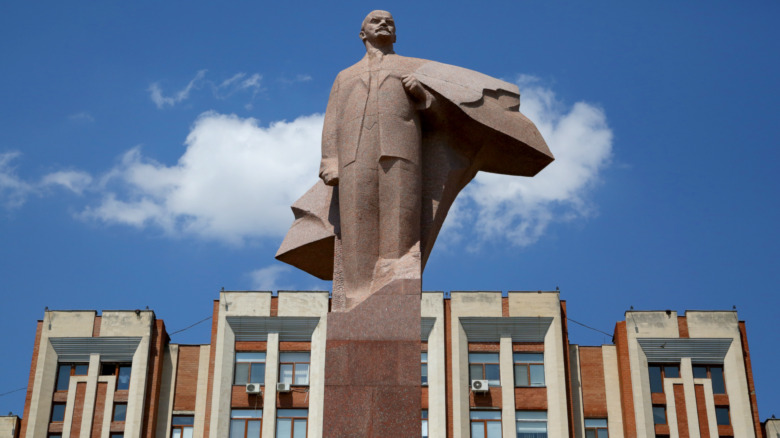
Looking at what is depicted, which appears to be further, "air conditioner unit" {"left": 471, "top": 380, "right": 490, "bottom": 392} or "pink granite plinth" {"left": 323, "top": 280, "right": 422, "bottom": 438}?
"air conditioner unit" {"left": 471, "top": 380, "right": 490, "bottom": 392}

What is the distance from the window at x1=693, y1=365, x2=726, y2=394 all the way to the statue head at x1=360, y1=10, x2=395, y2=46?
31.2m

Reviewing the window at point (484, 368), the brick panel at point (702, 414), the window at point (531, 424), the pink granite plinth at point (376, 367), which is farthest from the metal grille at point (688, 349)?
the pink granite plinth at point (376, 367)

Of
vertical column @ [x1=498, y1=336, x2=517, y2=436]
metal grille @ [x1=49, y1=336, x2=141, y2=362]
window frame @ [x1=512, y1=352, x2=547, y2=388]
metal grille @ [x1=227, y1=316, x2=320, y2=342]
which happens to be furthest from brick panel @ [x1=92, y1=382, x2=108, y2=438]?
window frame @ [x1=512, y1=352, x2=547, y2=388]

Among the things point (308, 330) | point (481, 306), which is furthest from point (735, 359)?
point (308, 330)

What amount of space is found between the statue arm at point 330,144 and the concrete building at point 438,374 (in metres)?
27.8

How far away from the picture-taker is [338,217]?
10.5m

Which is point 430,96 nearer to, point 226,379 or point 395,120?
point 395,120

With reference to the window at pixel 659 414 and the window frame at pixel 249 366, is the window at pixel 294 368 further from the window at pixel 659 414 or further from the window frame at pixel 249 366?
the window at pixel 659 414

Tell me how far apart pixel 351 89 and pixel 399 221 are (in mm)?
1542

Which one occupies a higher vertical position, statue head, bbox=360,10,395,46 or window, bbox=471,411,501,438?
window, bbox=471,411,501,438

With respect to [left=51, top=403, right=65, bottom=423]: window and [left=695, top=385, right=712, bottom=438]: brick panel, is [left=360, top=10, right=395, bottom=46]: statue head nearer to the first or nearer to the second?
[left=695, top=385, right=712, bottom=438]: brick panel

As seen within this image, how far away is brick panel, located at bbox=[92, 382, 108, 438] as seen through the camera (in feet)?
124

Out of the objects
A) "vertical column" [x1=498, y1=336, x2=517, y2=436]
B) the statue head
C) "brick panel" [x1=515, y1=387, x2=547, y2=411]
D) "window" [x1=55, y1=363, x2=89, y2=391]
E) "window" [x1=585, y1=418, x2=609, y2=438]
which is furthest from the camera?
"window" [x1=55, y1=363, x2=89, y2=391]

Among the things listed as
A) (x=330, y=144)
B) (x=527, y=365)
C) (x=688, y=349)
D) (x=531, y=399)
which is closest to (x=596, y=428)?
(x=531, y=399)
